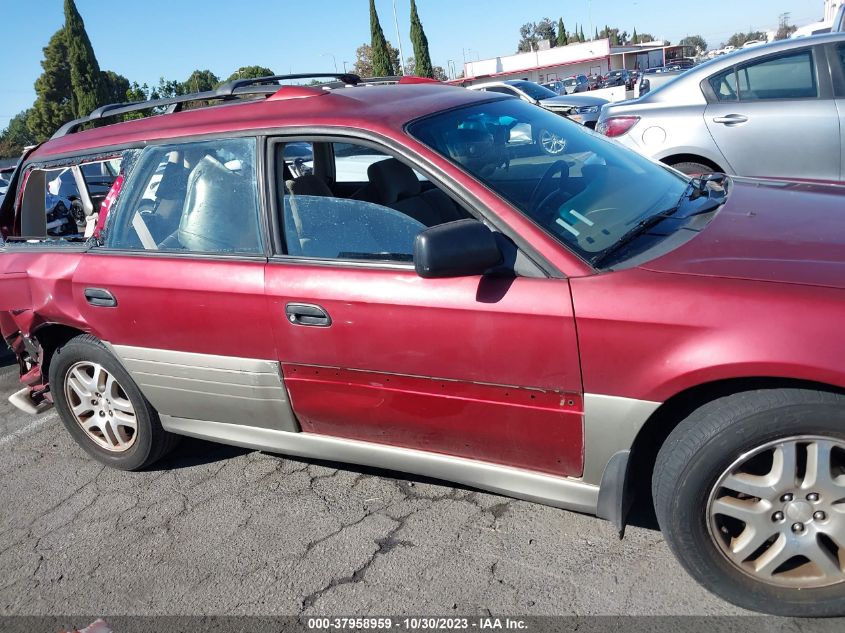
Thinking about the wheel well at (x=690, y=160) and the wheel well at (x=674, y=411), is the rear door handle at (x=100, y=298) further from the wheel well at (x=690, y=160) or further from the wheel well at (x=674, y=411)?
the wheel well at (x=690, y=160)

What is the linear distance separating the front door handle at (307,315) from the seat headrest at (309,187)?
22.1 inches

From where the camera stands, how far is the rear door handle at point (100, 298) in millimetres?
3316

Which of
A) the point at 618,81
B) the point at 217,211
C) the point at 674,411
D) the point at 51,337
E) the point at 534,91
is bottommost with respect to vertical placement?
the point at 674,411

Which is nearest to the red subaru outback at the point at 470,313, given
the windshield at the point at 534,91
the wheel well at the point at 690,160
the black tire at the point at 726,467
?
the black tire at the point at 726,467

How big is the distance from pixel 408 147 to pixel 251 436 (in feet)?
4.83

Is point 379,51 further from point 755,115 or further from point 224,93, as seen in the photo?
point 224,93

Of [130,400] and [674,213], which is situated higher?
[674,213]

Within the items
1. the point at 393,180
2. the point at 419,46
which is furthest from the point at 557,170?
the point at 419,46

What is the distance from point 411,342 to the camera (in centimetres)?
259

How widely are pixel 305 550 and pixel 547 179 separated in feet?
5.89

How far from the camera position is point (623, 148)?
134 inches

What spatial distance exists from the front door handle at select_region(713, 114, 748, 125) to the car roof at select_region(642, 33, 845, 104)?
1.33ft

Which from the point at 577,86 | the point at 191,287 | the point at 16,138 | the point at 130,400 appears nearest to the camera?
the point at 191,287

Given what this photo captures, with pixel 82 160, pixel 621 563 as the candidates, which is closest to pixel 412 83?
pixel 82 160
